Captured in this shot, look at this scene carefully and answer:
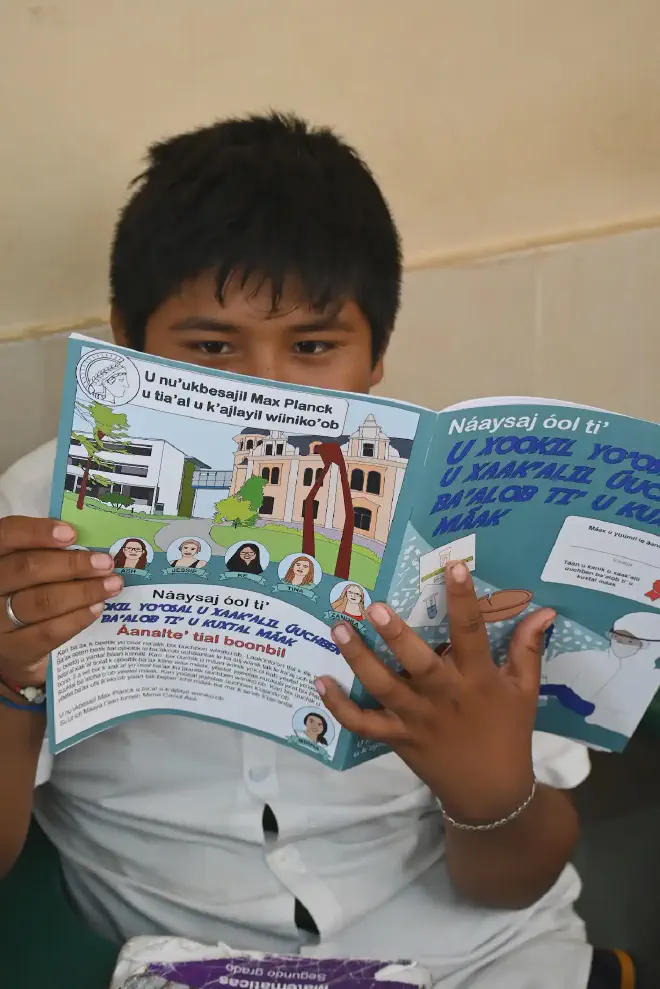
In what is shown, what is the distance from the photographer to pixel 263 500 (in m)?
0.59

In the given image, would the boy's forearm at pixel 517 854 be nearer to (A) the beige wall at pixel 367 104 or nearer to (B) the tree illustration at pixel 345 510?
(B) the tree illustration at pixel 345 510

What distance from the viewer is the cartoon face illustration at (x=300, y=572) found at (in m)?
0.60

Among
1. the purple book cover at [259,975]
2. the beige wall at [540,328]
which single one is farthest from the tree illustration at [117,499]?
the beige wall at [540,328]

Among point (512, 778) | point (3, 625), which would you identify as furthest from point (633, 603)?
point (3, 625)

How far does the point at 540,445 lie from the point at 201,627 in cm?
27

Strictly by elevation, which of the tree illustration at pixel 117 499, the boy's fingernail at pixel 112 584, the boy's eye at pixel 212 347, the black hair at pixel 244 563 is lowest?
the boy's fingernail at pixel 112 584

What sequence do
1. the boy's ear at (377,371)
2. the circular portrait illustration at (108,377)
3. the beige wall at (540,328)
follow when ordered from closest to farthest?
the circular portrait illustration at (108,377), the boy's ear at (377,371), the beige wall at (540,328)

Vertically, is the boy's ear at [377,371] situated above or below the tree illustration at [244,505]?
above

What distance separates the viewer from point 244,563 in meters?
0.61

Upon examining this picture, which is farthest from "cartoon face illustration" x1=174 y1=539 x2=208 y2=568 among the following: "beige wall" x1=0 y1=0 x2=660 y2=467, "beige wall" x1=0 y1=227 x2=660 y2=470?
"beige wall" x1=0 y1=227 x2=660 y2=470

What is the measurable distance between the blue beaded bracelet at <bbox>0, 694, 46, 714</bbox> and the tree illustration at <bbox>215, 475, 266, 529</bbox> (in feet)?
0.74

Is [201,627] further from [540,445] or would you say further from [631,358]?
[631,358]

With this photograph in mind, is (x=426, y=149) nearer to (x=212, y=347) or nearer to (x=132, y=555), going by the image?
(x=212, y=347)

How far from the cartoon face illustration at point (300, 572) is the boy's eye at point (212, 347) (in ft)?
Result: 0.78
